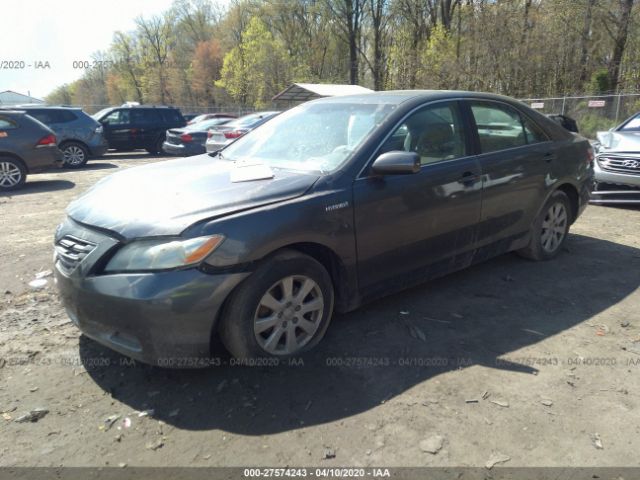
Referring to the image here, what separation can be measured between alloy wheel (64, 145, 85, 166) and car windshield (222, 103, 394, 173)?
35.9 ft

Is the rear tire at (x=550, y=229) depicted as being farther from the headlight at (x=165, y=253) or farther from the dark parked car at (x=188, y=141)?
the dark parked car at (x=188, y=141)

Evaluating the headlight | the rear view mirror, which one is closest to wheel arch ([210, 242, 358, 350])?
the headlight

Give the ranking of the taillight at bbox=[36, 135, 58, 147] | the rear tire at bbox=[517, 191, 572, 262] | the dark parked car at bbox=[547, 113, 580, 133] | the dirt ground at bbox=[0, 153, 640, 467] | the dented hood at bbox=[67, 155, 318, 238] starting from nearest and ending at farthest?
the dirt ground at bbox=[0, 153, 640, 467]
the dented hood at bbox=[67, 155, 318, 238]
the rear tire at bbox=[517, 191, 572, 262]
the dark parked car at bbox=[547, 113, 580, 133]
the taillight at bbox=[36, 135, 58, 147]

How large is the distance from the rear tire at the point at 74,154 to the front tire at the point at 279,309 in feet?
41.1

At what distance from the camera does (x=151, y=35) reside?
60844 millimetres

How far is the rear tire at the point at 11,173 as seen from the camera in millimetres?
9711

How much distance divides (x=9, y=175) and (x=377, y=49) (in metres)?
33.6

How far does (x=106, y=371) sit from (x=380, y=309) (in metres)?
2.03

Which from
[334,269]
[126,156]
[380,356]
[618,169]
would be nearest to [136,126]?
[126,156]

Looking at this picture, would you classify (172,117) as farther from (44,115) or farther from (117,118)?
(44,115)

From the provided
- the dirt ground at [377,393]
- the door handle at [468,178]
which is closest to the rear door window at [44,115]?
the dirt ground at [377,393]

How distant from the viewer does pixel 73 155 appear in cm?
1346

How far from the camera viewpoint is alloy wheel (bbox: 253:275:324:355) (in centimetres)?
296

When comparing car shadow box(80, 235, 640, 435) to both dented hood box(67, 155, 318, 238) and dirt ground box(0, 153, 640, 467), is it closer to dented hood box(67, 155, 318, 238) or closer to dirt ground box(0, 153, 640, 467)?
dirt ground box(0, 153, 640, 467)
